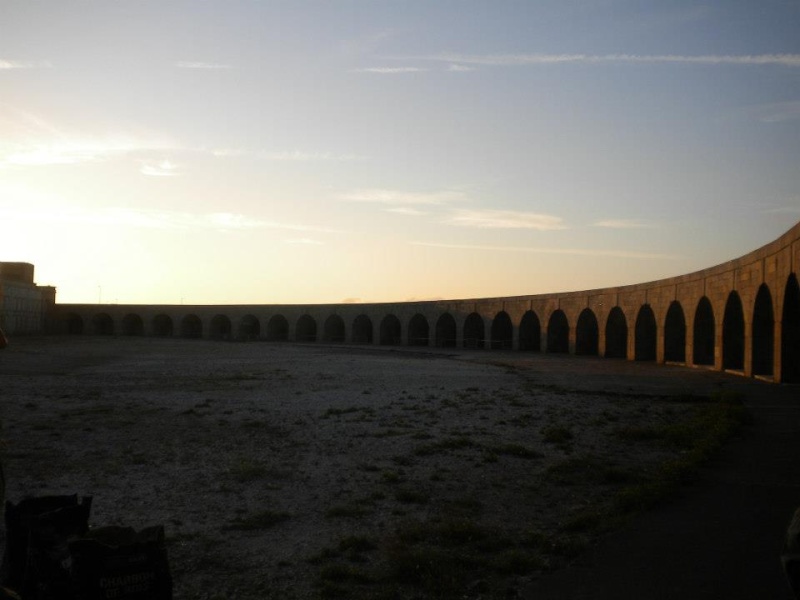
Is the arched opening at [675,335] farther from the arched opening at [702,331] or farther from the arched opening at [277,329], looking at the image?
the arched opening at [277,329]

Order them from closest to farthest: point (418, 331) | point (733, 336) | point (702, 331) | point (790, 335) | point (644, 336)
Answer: point (790, 335) → point (733, 336) → point (702, 331) → point (644, 336) → point (418, 331)

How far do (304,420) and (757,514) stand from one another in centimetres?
803

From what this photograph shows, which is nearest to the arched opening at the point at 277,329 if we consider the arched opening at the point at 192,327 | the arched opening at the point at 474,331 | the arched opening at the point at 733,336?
the arched opening at the point at 192,327

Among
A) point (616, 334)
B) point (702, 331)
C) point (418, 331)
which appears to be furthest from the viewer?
point (418, 331)

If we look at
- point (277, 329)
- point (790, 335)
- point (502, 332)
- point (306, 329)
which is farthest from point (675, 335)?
point (277, 329)

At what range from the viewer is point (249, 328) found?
64.8 meters

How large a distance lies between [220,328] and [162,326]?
7878 mm

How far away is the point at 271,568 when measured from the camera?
5.77m

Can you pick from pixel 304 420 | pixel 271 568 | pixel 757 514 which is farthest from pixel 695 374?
pixel 271 568

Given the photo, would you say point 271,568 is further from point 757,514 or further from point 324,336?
point 324,336

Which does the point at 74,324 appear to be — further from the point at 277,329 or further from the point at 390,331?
the point at 390,331

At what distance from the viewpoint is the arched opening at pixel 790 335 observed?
19938mm

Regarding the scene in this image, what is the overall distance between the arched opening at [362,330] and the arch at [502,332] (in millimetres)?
13476

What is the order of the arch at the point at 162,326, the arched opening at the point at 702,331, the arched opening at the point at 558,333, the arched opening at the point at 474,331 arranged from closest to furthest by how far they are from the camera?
the arched opening at the point at 702,331, the arched opening at the point at 558,333, the arched opening at the point at 474,331, the arch at the point at 162,326
